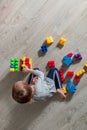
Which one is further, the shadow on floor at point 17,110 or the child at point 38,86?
the shadow on floor at point 17,110

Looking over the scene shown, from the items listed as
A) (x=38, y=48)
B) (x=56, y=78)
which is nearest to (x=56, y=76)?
(x=56, y=78)

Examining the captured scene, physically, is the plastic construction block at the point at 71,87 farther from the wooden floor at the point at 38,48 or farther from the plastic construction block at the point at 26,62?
the plastic construction block at the point at 26,62

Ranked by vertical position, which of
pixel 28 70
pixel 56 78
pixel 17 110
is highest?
pixel 28 70

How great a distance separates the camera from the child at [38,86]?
1.72m

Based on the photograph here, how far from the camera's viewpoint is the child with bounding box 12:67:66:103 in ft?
5.65

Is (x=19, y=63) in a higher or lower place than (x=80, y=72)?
higher

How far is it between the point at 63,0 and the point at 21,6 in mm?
273

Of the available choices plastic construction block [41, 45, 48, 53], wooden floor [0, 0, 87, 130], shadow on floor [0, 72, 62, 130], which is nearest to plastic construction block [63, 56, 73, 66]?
wooden floor [0, 0, 87, 130]

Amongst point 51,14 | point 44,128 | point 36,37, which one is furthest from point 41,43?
point 44,128

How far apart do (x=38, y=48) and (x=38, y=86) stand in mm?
262

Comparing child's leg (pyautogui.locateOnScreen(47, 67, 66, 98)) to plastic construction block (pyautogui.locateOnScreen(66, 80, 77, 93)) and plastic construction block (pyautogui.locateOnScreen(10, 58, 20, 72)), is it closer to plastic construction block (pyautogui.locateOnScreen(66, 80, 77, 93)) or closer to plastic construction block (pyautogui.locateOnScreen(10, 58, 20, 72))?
plastic construction block (pyautogui.locateOnScreen(66, 80, 77, 93))

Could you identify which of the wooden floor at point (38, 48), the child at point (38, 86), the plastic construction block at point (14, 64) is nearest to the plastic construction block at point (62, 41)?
the wooden floor at point (38, 48)

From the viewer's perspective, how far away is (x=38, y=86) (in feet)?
5.92

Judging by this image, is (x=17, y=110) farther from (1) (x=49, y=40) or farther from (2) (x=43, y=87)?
(1) (x=49, y=40)
